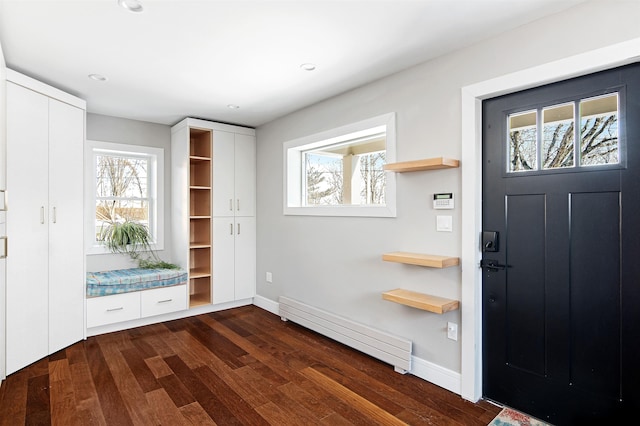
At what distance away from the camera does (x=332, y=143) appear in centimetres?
377

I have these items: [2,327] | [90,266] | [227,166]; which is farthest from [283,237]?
[2,327]

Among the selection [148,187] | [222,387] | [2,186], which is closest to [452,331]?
[222,387]

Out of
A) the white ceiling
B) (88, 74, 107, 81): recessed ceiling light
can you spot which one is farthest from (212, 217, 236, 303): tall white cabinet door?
(88, 74, 107, 81): recessed ceiling light

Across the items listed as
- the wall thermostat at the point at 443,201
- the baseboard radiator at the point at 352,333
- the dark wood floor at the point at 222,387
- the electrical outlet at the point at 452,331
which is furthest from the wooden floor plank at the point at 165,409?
the wall thermostat at the point at 443,201

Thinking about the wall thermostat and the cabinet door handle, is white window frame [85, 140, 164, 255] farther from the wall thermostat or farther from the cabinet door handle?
the wall thermostat

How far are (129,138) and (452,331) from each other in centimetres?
414

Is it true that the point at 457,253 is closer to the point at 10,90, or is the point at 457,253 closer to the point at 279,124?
the point at 279,124

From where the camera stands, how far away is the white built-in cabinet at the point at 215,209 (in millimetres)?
4328

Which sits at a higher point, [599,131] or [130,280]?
[599,131]

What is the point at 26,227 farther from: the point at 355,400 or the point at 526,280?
the point at 526,280

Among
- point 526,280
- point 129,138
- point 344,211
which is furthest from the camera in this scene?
point 129,138

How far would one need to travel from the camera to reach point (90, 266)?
13.5ft

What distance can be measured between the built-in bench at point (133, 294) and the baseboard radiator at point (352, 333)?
4.06ft

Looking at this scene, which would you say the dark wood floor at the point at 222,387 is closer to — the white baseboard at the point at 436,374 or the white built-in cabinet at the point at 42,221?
the white baseboard at the point at 436,374
